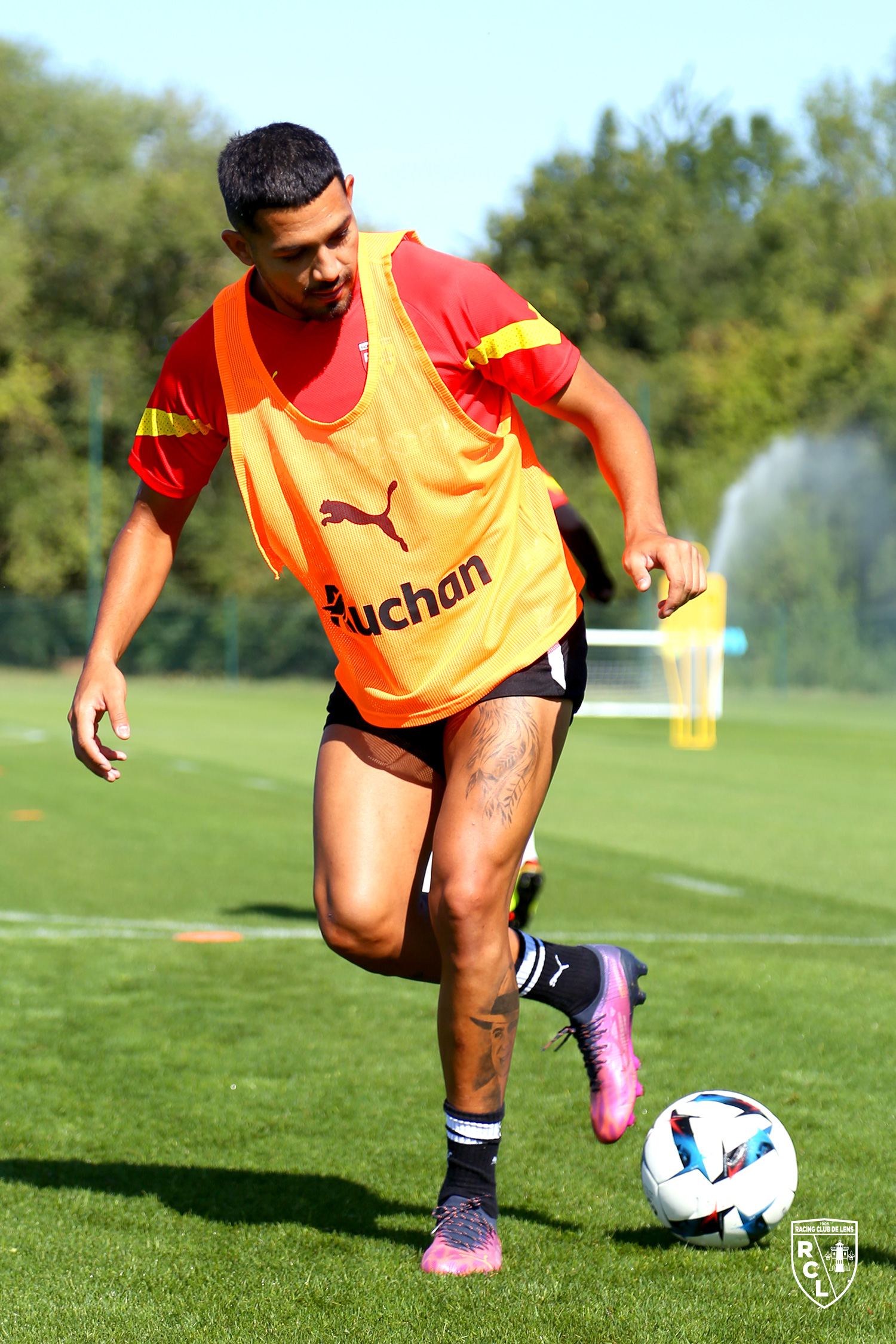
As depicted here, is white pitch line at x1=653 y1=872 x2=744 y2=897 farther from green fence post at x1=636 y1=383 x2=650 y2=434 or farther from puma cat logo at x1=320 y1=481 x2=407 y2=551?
green fence post at x1=636 y1=383 x2=650 y2=434

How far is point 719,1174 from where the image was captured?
327 cm

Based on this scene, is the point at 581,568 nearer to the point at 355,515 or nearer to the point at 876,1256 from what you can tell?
the point at 355,515

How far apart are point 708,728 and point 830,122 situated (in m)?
38.7

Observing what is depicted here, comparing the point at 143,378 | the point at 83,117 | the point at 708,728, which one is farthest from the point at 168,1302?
the point at 83,117

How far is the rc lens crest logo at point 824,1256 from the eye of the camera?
3051 millimetres

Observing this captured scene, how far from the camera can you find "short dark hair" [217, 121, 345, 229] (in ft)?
9.88

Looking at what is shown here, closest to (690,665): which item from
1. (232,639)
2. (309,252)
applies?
(309,252)

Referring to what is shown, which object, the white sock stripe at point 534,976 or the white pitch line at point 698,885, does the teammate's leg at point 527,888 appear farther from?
the white sock stripe at point 534,976

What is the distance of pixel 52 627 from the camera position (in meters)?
42.1

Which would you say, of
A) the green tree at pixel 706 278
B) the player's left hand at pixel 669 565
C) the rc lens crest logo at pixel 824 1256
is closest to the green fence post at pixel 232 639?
the green tree at pixel 706 278

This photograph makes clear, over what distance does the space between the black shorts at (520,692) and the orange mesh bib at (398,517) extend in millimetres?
34

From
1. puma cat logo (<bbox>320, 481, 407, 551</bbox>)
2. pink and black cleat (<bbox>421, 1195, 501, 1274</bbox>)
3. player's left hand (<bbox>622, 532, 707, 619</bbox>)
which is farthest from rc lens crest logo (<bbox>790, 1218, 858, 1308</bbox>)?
puma cat logo (<bbox>320, 481, 407, 551</bbox>)

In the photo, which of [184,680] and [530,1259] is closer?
[530,1259]

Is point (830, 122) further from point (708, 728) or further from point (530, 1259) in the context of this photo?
point (530, 1259)
